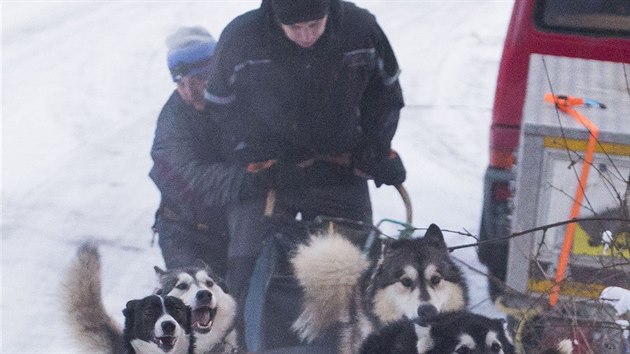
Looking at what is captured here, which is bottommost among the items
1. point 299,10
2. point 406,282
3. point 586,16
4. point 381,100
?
point 406,282

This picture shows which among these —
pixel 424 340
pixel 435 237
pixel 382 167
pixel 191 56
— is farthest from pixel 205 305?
pixel 191 56

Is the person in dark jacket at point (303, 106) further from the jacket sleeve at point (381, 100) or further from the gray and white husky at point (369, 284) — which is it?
the gray and white husky at point (369, 284)

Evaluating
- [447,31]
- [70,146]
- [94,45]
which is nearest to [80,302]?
[70,146]

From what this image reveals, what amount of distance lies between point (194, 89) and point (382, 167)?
991 mm

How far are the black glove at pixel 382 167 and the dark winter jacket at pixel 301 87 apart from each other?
53mm

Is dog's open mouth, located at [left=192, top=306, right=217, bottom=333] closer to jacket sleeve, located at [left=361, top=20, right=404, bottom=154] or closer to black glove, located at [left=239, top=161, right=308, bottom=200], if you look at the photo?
black glove, located at [left=239, top=161, right=308, bottom=200]

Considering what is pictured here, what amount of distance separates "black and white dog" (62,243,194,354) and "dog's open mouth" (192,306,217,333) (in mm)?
235

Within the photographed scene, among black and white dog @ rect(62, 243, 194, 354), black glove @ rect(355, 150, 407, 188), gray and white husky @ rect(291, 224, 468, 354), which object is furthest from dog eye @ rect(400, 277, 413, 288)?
black glove @ rect(355, 150, 407, 188)

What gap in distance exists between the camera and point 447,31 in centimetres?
805

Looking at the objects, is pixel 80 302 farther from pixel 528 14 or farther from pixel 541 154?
pixel 528 14

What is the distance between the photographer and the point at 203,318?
3.72 metres

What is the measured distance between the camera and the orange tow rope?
3.87 metres

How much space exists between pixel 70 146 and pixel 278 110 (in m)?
2.44

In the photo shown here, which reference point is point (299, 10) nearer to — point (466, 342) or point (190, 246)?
point (190, 246)
